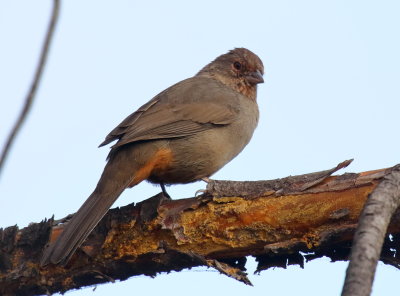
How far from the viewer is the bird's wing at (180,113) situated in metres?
5.54

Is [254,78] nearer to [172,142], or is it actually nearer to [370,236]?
[172,142]

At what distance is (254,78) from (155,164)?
6.98 ft

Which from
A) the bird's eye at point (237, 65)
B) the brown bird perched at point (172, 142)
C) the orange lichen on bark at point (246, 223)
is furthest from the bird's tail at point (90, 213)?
the bird's eye at point (237, 65)

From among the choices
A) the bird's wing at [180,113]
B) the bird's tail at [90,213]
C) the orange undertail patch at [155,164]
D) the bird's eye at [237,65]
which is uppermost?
the bird's eye at [237,65]

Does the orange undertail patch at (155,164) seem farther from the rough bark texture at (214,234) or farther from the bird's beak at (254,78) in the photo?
the bird's beak at (254,78)

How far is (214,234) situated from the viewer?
14.4ft

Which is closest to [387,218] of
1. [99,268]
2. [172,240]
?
[172,240]

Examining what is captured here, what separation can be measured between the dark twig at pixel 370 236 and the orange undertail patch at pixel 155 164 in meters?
2.18

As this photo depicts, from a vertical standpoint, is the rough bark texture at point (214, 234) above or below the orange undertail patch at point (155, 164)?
below

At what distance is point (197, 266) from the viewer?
4.40m

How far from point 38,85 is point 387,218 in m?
1.80

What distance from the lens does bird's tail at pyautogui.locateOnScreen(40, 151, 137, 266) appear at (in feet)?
14.5

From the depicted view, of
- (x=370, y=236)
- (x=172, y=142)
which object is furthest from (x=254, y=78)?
(x=370, y=236)

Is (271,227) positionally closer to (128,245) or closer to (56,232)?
(128,245)
